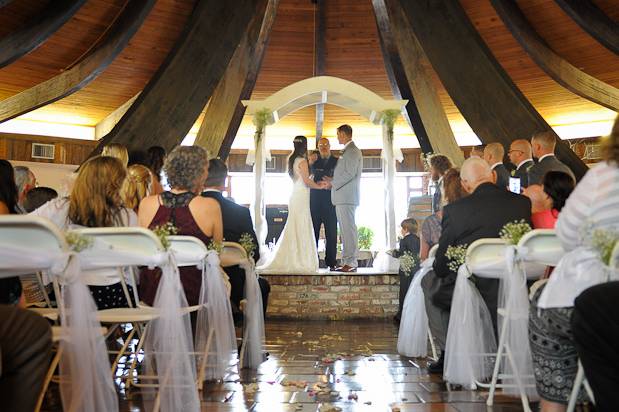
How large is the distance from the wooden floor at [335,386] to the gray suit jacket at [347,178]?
9.35 feet

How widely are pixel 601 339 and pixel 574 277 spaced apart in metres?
0.42

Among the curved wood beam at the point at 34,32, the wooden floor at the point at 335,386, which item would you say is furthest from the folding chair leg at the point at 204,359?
the curved wood beam at the point at 34,32

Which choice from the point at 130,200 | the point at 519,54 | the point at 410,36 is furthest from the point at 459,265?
the point at 519,54

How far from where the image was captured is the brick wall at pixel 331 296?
23.8 ft

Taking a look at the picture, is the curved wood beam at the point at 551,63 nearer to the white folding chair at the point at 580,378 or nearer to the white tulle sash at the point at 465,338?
the white tulle sash at the point at 465,338

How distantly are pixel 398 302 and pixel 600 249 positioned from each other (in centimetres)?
543

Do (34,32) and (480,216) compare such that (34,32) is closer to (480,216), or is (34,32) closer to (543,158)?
(480,216)

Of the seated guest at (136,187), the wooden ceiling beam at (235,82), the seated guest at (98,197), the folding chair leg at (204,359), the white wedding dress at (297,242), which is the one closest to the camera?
the seated guest at (98,197)

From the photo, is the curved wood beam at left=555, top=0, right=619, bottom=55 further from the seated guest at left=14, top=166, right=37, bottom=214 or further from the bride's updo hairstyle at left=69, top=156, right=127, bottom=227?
the seated guest at left=14, top=166, right=37, bottom=214

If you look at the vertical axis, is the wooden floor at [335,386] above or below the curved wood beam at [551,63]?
below

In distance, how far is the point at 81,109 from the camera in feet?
37.3

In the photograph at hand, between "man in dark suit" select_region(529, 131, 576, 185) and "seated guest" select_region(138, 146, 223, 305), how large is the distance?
3061 mm

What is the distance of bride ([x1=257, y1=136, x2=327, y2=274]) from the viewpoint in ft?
25.6

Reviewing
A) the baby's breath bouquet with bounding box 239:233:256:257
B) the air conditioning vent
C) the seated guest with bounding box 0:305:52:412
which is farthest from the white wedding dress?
the seated guest with bounding box 0:305:52:412
